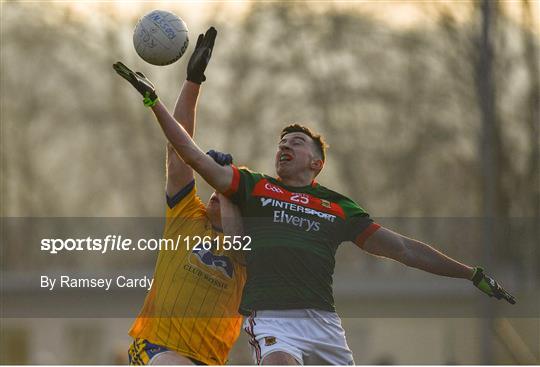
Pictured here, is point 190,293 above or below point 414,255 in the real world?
below

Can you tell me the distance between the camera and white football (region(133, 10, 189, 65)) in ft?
29.8

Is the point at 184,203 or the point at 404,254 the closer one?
the point at 404,254

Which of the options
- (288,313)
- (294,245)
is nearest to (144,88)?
(294,245)

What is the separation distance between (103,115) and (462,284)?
1013cm

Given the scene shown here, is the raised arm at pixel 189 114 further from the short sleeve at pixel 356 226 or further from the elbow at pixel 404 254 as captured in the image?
the elbow at pixel 404 254

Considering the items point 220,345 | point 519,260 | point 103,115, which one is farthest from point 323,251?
point 103,115

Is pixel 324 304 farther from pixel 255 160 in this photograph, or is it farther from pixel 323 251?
pixel 255 160

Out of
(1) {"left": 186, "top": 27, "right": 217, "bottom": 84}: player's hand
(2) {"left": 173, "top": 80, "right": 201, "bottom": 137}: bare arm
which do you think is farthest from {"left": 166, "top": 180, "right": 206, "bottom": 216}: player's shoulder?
(1) {"left": 186, "top": 27, "right": 217, "bottom": 84}: player's hand

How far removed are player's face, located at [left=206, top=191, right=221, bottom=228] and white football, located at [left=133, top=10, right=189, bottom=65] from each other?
44.8 inches

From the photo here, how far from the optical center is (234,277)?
889 centimetres

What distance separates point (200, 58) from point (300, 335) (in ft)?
7.02

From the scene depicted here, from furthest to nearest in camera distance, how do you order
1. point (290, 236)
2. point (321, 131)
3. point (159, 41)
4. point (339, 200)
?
point (321, 131)
point (159, 41)
point (339, 200)
point (290, 236)

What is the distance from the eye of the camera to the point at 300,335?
830 cm

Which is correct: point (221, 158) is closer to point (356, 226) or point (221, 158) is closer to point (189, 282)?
point (189, 282)
